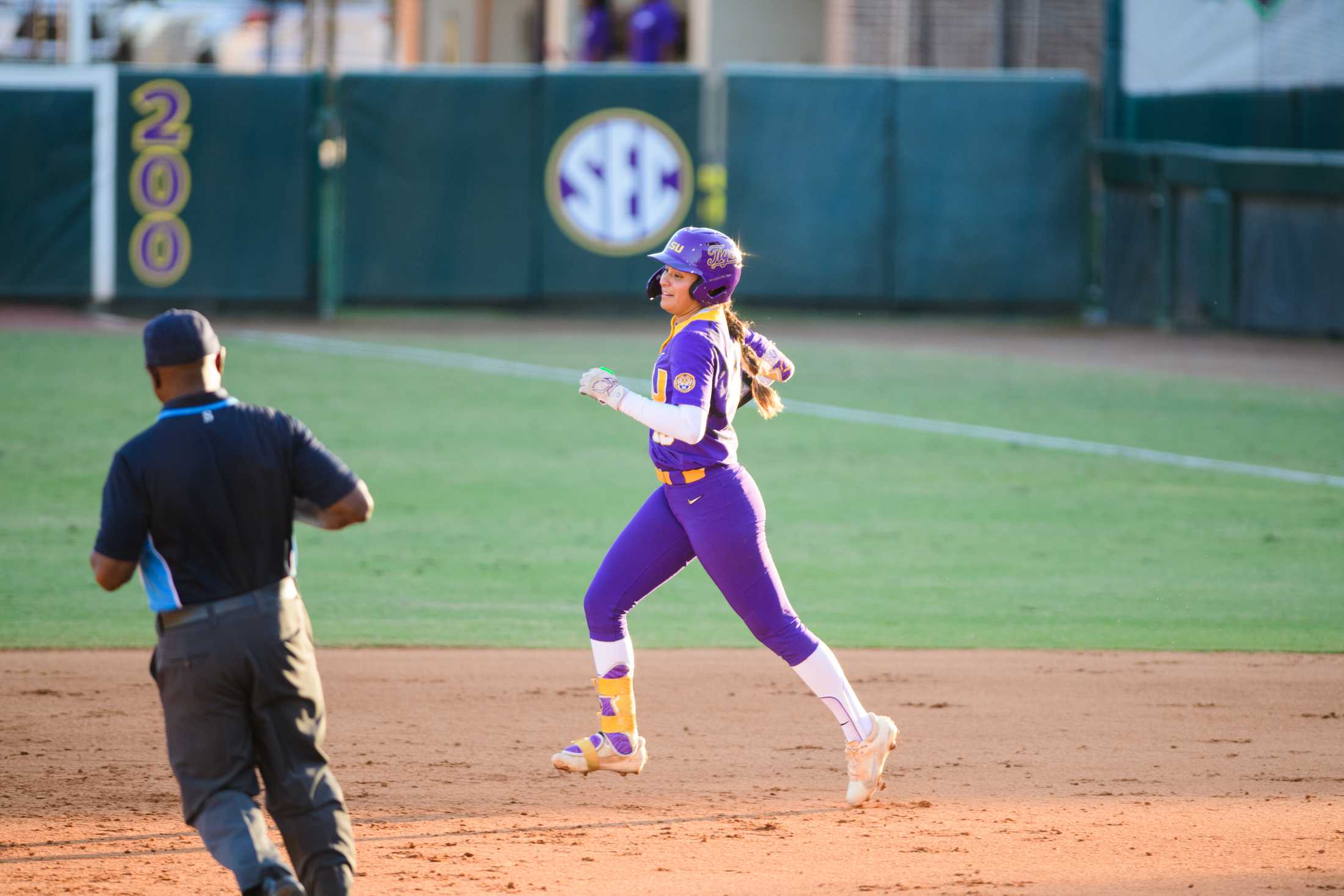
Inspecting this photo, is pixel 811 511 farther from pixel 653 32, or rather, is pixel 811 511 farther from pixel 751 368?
pixel 653 32

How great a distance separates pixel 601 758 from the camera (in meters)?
5.88

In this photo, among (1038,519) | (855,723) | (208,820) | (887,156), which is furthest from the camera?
(887,156)

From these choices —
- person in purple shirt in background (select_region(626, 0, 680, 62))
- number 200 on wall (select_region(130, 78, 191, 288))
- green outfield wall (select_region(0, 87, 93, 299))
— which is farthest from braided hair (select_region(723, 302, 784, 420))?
person in purple shirt in background (select_region(626, 0, 680, 62))

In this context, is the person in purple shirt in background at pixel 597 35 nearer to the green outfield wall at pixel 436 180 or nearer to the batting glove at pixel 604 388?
the green outfield wall at pixel 436 180

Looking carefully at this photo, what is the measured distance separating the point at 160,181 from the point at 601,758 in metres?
15.4

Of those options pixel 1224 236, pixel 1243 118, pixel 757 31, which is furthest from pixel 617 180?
pixel 757 31

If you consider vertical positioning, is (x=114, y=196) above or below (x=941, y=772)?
above

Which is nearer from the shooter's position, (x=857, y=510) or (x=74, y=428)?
(x=857, y=510)

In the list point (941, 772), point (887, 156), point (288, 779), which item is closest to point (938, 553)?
point (941, 772)

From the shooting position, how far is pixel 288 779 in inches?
166

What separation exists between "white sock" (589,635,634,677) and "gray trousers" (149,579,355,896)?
5.53 feet

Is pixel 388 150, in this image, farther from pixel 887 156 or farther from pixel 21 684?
pixel 21 684

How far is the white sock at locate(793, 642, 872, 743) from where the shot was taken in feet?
18.6

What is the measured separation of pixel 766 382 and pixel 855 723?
1.17 meters
